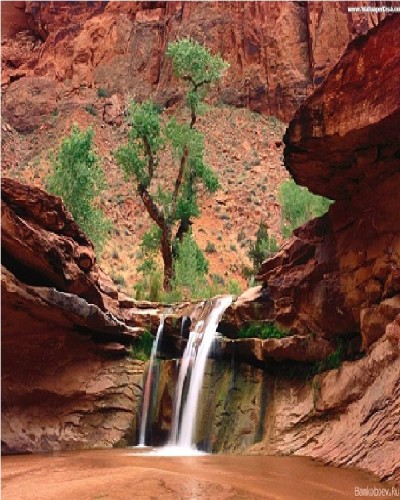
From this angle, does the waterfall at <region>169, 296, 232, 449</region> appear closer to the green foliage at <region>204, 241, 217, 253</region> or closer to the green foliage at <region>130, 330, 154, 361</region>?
the green foliage at <region>130, 330, 154, 361</region>

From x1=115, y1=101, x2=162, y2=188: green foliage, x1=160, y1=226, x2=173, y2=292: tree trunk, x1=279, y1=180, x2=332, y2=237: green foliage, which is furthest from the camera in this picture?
x1=279, y1=180, x2=332, y2=237: green foliage

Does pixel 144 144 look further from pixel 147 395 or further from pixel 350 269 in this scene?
pixel 350 269

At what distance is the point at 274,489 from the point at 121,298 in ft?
30.4

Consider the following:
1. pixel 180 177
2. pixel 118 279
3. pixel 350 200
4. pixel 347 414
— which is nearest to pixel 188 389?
pixel 347 414

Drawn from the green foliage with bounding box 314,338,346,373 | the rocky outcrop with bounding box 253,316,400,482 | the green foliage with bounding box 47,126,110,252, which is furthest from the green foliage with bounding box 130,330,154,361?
the green foliage with bounding box 47,126,110,252

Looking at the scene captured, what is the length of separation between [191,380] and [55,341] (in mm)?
3103

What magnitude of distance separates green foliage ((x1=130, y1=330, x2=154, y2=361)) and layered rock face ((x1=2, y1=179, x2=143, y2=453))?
231 millimetres

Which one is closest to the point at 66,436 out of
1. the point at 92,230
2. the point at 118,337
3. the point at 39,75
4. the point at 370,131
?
the point at 118,337

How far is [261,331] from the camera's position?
12.9 metres

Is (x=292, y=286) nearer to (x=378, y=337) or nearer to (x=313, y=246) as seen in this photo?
(x=313, y=246)

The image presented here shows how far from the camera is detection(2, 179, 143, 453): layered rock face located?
405 inches

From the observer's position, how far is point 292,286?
1231 centimetres

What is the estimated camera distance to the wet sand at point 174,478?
593 cm

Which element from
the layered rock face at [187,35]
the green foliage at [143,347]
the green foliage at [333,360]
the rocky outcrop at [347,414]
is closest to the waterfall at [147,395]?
the green foliage at [143,347]
